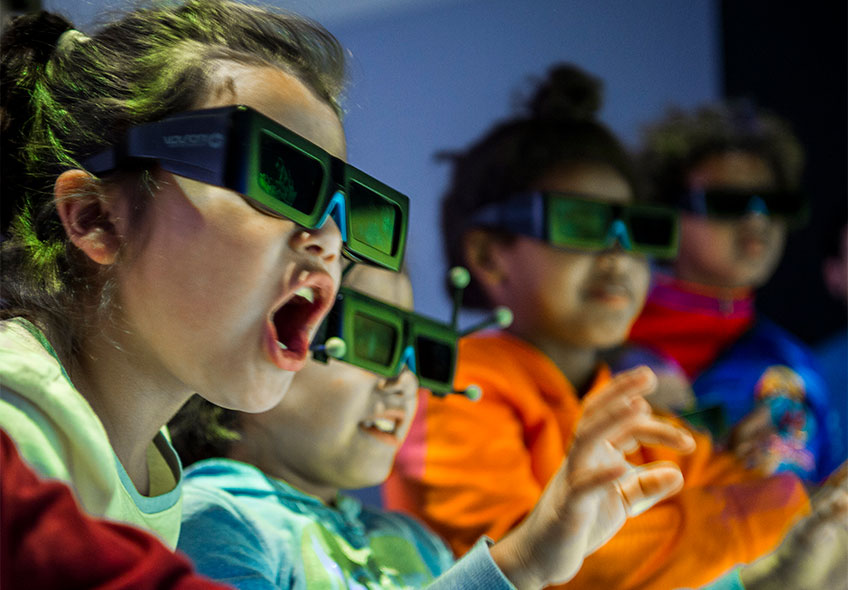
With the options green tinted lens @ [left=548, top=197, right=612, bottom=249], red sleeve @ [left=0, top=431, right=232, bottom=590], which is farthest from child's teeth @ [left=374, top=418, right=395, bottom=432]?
red sleeve @ [left=0, top=431, right=232, bottom=590]

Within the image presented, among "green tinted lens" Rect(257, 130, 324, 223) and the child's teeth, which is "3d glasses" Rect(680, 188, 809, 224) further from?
"green tinted lens" Rect(257, 130, 324, 223)

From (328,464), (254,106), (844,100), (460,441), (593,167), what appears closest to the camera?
(254,106)

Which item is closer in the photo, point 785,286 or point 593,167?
point 593,167

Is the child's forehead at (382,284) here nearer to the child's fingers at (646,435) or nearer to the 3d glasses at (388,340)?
the 3d glasses at (388,340)

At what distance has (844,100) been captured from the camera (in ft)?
4.53

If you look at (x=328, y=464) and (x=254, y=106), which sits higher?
(x=254, y=106)

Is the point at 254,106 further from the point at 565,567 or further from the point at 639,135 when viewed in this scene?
the point at 639,135

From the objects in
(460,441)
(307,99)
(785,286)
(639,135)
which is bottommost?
(785,286)

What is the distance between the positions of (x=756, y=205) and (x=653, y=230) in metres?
0.25

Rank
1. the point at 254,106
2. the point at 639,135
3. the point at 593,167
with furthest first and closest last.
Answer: the point at 639,135 < the point at 593,167 < the point at 254,106

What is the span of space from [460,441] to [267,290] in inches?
14.6

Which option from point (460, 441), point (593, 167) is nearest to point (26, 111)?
point (460, 441)

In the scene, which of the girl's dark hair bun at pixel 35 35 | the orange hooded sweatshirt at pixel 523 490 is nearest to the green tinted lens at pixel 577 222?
the orange hooded sweatshirt at pixel 523 490

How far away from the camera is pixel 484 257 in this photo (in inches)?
37.5
